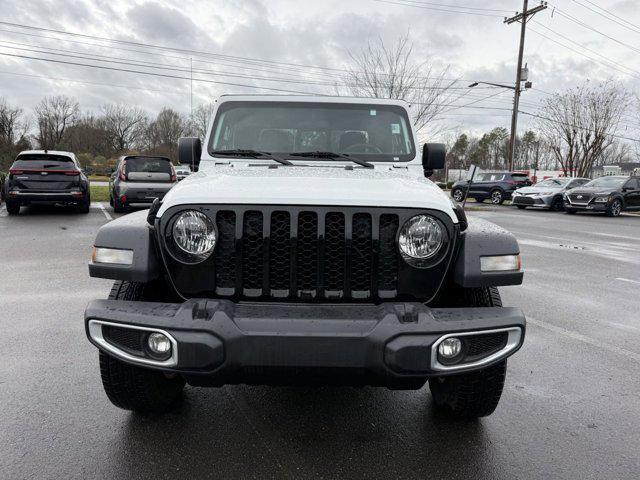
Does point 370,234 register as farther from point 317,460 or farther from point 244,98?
point 244,98

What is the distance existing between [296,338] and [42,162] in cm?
1262

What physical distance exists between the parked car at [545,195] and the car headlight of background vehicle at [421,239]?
67.4 ft

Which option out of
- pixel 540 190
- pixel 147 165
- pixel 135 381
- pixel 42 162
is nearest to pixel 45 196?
pixel 42 162

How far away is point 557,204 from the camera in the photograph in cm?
2116

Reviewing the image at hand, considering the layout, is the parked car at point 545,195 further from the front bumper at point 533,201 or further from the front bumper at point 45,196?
the front bumper at point 45,196

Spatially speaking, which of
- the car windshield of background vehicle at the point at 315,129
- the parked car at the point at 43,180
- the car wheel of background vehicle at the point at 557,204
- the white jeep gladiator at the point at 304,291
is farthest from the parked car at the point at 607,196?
the white jeep gladiator at the point at 304,291

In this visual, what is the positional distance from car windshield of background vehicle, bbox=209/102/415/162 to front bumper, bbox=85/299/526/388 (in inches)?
73.0

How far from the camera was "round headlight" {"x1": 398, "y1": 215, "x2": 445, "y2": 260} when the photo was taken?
2.29 m

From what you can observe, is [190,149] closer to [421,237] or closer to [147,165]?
[421,237]

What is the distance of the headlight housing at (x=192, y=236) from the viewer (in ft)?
7.47

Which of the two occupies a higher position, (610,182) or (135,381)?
(610,182)

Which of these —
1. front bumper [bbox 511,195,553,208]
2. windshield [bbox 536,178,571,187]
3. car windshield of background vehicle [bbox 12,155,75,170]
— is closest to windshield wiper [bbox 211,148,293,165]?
car windshield of background vehicle [bbox 12,155,75,170]

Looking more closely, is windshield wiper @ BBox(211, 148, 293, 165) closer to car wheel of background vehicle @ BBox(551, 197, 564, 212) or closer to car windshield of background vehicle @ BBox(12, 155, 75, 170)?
car windshield of background vehicle @ BBox(12, 155, 75, 170)

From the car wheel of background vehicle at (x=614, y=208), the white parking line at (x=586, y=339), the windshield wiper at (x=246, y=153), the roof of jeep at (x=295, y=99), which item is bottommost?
the white parking line at (x=586, y=339)
